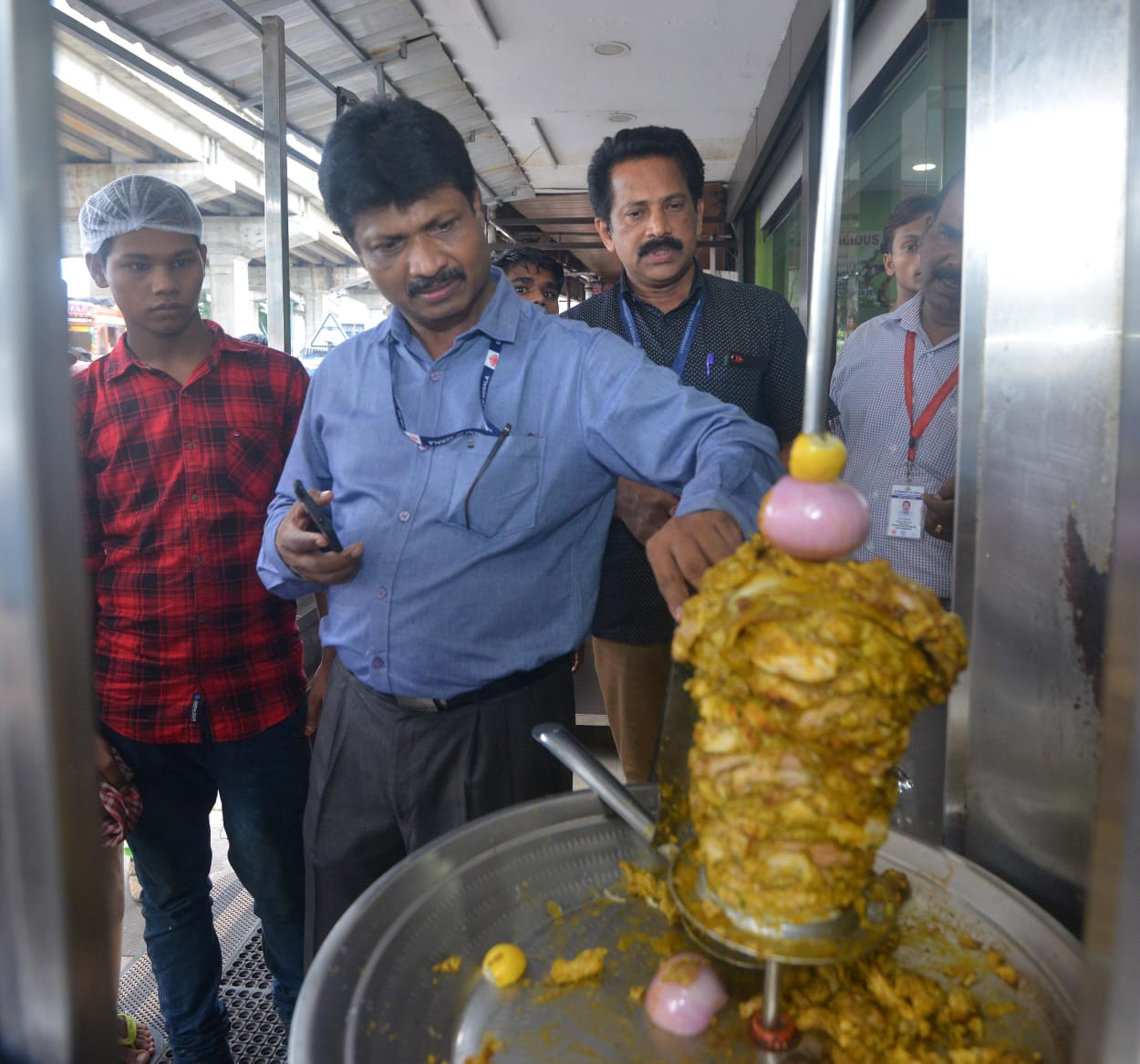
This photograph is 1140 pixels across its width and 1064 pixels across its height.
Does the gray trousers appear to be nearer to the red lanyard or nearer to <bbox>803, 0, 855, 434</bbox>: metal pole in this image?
<bbox>803, 0, 855, 434</bbox>: metal pole

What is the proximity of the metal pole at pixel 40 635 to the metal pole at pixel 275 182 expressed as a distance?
3.22m

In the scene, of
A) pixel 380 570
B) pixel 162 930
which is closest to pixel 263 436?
pixel 380 570

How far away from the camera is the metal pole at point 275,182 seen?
10.4 feet

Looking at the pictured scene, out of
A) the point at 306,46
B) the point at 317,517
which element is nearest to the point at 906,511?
the point at 317,517

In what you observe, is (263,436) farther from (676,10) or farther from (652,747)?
(676,10)

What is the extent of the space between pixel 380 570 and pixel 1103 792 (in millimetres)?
1476

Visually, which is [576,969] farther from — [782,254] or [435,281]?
[782,254]

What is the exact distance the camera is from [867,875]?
887 mm

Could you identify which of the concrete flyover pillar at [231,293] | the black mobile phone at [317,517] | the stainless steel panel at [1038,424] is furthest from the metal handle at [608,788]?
the concrete flyover pillar at [231,293]

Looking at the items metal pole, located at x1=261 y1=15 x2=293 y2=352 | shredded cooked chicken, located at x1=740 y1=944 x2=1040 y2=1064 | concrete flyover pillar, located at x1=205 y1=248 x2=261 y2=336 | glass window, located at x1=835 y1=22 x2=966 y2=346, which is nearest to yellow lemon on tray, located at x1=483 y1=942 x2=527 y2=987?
shredded cooked chicken, located at x1=740 y1=944 x2=1040 y2=1064

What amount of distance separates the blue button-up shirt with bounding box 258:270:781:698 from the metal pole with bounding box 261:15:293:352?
2.03 m

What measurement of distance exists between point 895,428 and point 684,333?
0.71 m

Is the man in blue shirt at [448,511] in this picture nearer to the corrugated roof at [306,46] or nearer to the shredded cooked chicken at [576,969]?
the shredded cooked chicken at [576,969]

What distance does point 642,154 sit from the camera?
2.71 m
